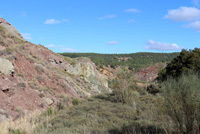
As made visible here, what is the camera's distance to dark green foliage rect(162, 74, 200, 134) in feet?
22.8

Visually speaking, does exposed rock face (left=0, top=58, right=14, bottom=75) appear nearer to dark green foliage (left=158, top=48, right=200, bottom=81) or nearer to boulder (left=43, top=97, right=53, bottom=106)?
boulder (left=43, top=97, right=53, bottom=106)

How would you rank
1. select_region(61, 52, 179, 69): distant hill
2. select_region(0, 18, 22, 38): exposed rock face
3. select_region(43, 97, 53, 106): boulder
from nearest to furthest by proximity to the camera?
1. select_region(43, 97, 53, 106): boulder
2. select_region(0, 18, 22, 38): exposed rock face
3. select_region(61, 52, 179, 69): distant hill

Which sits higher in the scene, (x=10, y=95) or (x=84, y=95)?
(x=10, y=95)

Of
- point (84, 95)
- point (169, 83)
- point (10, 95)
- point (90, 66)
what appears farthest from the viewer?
point (90, 66)

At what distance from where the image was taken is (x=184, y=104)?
715 centimetres

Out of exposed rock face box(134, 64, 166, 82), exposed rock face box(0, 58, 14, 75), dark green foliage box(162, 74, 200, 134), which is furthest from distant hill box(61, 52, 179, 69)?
dark green foliage box(162, 74, 200, 134)

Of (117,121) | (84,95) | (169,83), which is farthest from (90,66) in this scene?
(169,83)

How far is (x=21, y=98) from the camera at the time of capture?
14258mm

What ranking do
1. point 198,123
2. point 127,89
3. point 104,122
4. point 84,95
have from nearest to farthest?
point 198,123 → point 104,122 → point 127,89 → point 84,95

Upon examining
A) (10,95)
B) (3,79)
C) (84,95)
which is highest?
(3,79)

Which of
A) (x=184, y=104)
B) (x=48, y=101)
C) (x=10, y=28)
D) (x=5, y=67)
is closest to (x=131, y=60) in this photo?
(x=10, y=28)

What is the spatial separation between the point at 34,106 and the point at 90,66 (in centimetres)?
2202

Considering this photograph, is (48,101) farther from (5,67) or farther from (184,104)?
(184,104)

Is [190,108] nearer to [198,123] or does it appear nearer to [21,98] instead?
[198,123]
